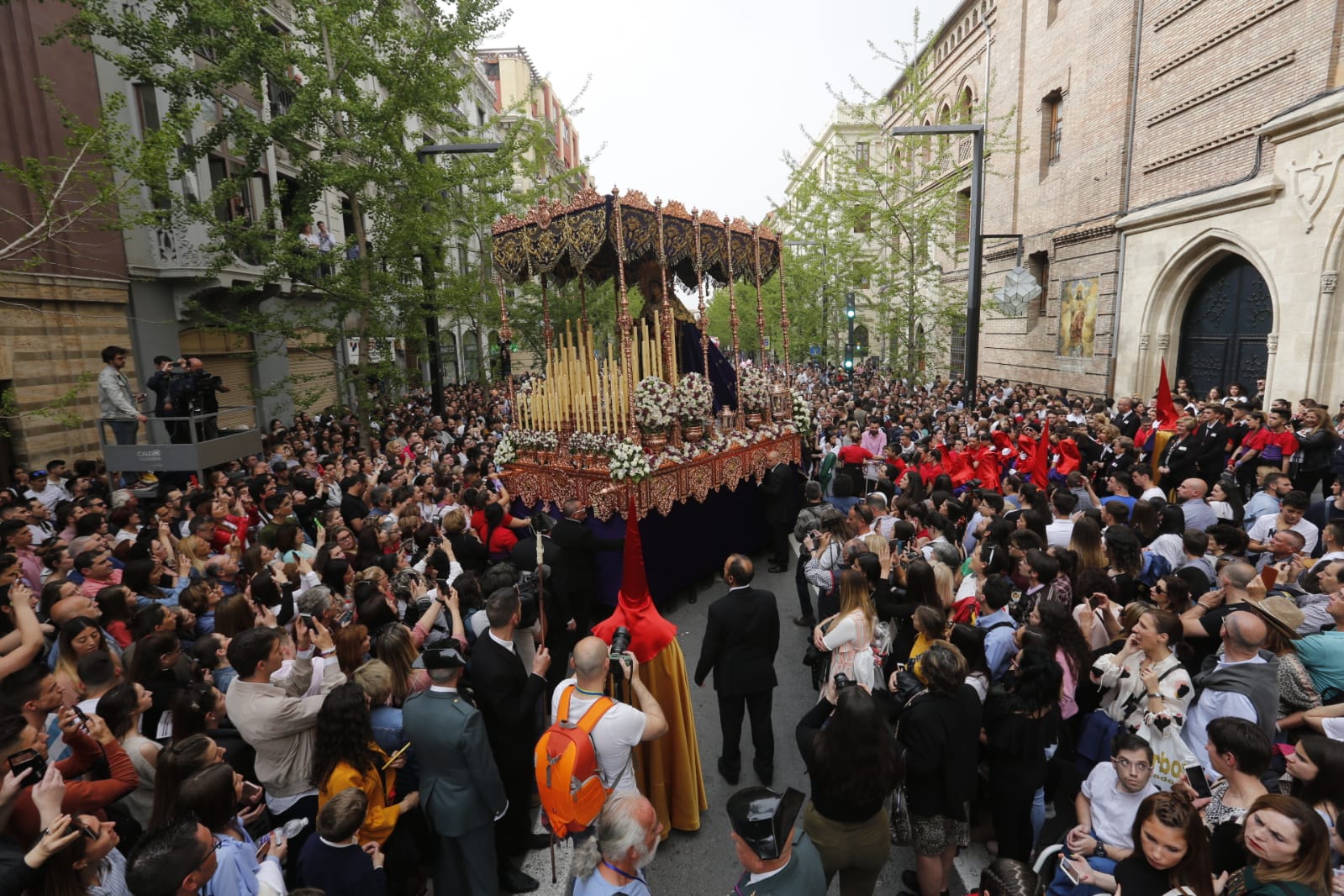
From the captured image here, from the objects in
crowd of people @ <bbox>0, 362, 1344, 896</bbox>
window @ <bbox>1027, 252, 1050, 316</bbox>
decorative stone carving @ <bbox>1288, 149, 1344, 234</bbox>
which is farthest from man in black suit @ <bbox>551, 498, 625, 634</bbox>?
window @ <bbox>1027, 252, 1050, 316</bbox>

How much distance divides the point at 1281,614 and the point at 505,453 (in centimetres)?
814

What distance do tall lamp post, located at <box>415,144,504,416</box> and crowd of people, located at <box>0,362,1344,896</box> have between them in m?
8.48

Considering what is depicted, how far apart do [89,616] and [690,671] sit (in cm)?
479

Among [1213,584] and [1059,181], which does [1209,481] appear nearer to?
[1213,584]

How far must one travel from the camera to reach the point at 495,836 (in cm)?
426

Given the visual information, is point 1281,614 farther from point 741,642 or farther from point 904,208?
point 904,208

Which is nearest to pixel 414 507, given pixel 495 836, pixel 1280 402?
pixel 495 836

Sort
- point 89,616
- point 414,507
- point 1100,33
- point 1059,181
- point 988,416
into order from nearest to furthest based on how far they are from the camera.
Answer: point 89,616 < point 414,507 < point 988,416 < point 1100,33 < point 1059,181

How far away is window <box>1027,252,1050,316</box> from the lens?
20.6m

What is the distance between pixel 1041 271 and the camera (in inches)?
834

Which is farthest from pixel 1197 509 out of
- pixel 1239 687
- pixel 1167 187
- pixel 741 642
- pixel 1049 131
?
pixel 1049 131

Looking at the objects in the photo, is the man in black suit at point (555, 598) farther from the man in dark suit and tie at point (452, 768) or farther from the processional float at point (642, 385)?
the man in dark suit and tie at point (452, 768)

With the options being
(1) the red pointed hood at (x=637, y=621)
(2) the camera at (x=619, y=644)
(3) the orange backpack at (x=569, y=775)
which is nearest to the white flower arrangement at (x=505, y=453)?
(1) the red pointed hood at (x=637, y=621)

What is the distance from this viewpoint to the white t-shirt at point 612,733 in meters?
3.24
